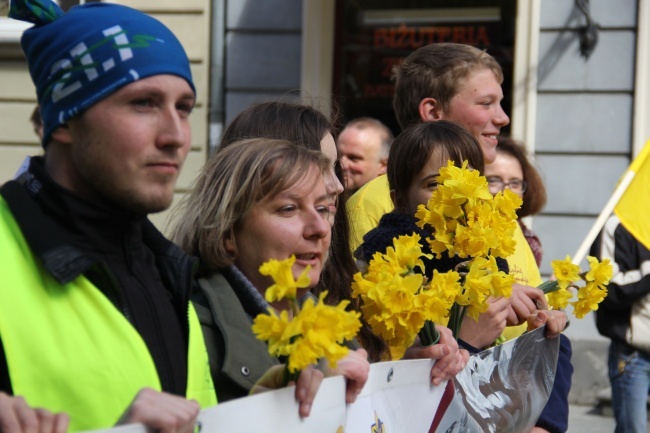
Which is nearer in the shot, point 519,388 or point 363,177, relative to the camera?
point 519,388

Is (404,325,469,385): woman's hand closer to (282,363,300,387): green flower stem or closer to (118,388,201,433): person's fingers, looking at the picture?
(282,363,300,387): green flower stem

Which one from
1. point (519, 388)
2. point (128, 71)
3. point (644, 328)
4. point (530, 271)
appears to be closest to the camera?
point (128, 71)

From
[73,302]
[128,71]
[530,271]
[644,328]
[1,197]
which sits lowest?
[644,328]

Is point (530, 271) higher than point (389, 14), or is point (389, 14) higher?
point (389, 14)

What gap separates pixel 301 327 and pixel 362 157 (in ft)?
14.5

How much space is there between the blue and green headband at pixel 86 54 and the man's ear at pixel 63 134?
11mm

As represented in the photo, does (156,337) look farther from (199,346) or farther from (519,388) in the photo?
(519,388)

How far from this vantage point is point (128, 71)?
1.92m

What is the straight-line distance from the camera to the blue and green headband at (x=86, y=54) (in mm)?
1912

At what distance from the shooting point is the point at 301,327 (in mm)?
1800

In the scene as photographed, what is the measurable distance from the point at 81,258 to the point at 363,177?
4.35m

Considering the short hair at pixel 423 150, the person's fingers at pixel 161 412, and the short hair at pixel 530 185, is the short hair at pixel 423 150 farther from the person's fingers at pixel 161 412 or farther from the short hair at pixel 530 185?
the short hair at pixel 530 185

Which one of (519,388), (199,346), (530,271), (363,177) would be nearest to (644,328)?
(363,177)

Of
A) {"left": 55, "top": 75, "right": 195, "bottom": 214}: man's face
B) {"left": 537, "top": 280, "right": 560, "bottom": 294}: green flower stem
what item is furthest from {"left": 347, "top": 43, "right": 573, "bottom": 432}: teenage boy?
{"left": 55, "top": 75, "right": 195, "bottom": 214}: man's face
